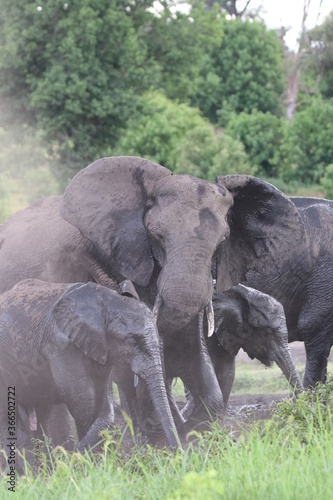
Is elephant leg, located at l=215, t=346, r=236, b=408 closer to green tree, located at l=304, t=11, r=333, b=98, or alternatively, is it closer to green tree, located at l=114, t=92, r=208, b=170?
green tree, located at l=114, t=92, r=208, b=170

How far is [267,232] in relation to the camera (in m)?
8.41

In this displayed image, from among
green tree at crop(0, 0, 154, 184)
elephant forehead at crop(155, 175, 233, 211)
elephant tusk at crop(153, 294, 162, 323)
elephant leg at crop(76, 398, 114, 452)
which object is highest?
green tree at crop(0, 0, 154, 184)

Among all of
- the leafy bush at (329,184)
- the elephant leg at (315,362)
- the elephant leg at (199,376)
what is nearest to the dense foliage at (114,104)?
the leafy bush at (329,184)

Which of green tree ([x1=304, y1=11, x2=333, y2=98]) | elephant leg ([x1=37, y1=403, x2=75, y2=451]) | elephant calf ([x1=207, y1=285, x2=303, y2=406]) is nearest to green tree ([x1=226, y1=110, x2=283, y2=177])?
green tree ([x1=304, y1=11, x2=333, y2=98])

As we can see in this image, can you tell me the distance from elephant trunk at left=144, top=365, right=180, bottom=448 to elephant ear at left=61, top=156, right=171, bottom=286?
1.09 metres

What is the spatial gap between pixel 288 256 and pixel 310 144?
73.7 ft

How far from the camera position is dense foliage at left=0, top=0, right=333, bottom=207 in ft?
98.7

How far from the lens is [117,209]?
25.9ft

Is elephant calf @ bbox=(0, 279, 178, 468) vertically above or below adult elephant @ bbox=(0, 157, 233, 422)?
below

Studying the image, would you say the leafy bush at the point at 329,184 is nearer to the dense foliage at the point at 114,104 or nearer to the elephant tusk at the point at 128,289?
the dense foliage at the point at 114,104

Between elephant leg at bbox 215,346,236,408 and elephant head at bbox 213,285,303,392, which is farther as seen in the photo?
elephant leg at bbox 215,346,236,408

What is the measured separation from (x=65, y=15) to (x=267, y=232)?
77.6ft

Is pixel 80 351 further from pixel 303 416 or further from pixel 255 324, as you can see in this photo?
pixel 255 324

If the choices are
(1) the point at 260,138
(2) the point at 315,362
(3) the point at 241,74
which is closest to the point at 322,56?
(3) the point at 241,74
